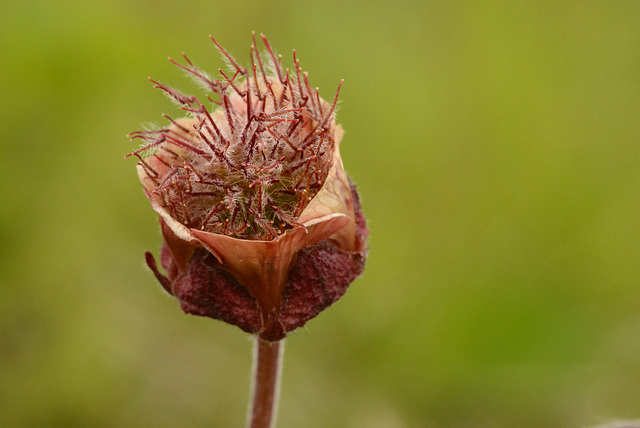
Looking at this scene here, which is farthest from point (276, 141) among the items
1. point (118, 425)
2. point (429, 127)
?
point (429, 127)

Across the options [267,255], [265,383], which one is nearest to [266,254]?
[267,255]

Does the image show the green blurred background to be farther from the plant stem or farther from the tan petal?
the tan petal

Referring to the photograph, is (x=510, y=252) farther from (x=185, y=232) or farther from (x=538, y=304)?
(x=185, y=232)

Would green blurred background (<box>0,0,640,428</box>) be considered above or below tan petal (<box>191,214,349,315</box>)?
above

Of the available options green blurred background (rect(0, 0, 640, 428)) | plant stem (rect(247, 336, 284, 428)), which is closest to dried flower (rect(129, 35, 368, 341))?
plant stem (rect(247, 336, 284, 428))

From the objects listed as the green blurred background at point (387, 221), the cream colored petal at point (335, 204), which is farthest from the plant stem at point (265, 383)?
the green blurred background at point (387, 221)

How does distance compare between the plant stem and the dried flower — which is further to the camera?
the plant stem

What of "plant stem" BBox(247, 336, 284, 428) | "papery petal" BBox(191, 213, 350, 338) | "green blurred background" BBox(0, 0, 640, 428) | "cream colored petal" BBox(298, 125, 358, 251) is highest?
"green blurred background" BBox(0, 0, 640, 428)
